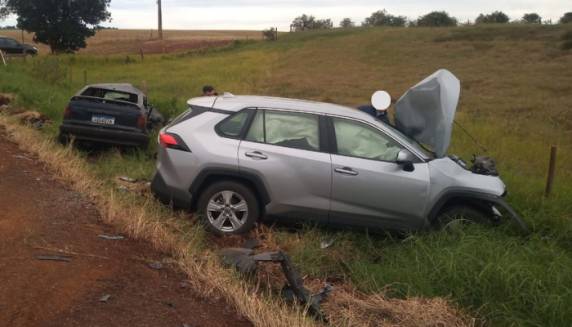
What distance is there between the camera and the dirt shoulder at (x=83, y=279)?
11.9 ft

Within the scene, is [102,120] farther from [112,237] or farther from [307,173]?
[112,237]

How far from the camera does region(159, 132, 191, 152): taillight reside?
21.0 feet

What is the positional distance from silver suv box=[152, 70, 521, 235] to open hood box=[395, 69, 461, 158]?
54 centimetres

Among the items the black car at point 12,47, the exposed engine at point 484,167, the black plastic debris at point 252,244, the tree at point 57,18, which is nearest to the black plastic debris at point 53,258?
the black plastic debris at point 252,244

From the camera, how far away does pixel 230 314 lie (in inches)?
157

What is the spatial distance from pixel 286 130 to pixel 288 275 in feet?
7.35

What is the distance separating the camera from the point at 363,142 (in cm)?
634

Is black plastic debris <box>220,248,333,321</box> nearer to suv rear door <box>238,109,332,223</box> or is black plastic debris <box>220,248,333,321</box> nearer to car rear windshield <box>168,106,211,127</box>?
suv rear door <box>238,109,332,223</box>

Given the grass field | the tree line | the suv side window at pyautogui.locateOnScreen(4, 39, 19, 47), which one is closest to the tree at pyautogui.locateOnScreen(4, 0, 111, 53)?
the suv side window at pyautogui.locateOnScreen(4, 39, 19, 47)

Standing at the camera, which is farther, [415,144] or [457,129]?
[457,129]

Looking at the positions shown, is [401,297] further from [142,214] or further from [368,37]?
[368,37]

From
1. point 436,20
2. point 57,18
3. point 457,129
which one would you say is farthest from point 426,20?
point 457,129

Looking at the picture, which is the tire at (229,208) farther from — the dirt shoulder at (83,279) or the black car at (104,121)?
the black car at (104,121)

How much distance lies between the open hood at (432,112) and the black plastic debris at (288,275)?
2.85 m
